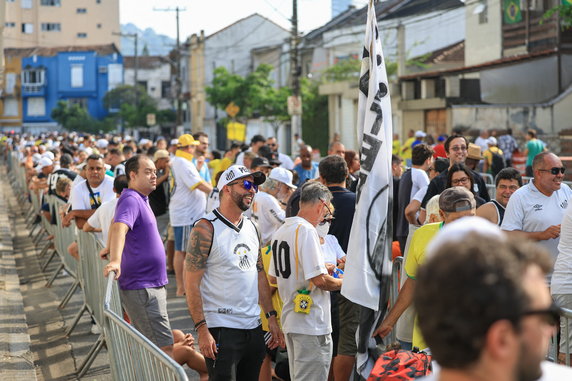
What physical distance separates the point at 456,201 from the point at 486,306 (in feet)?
11.1

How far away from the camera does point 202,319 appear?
5.61m

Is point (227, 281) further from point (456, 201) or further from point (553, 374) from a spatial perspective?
point (553, 374)

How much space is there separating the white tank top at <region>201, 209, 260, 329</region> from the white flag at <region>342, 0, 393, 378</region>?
67cm

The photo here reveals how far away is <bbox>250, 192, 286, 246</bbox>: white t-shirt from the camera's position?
9055 mm

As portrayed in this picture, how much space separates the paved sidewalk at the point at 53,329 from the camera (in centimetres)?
857

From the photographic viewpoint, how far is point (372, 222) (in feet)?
18.1

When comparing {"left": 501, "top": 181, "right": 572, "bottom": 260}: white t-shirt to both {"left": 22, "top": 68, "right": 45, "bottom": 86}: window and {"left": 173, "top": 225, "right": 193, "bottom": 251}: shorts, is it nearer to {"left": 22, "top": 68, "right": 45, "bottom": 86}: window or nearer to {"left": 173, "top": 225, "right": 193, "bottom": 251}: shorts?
{"left": 173, "top": 225, "right": 193, "bottom": 251}: shorts

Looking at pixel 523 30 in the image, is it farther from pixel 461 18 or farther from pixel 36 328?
pixel 36 328

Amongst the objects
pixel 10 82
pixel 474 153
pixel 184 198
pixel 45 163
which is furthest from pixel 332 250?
pixel 10 82

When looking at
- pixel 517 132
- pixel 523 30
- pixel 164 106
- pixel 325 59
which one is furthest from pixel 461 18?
pixel 164 106

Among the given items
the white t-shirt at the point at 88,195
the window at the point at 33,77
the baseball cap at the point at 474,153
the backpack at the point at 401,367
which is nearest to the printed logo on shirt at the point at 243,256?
the backpack at the point at 401,367

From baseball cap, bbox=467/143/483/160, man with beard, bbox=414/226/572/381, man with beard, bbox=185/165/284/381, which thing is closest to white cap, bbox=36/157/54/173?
baseball cap, bbox=467/143/483/160

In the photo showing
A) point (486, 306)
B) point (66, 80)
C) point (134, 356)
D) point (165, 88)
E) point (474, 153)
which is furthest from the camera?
point (165, 88)

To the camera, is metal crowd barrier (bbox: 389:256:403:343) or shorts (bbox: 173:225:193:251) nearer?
metal crowd barrier (bbox: 389:256:403:343)
